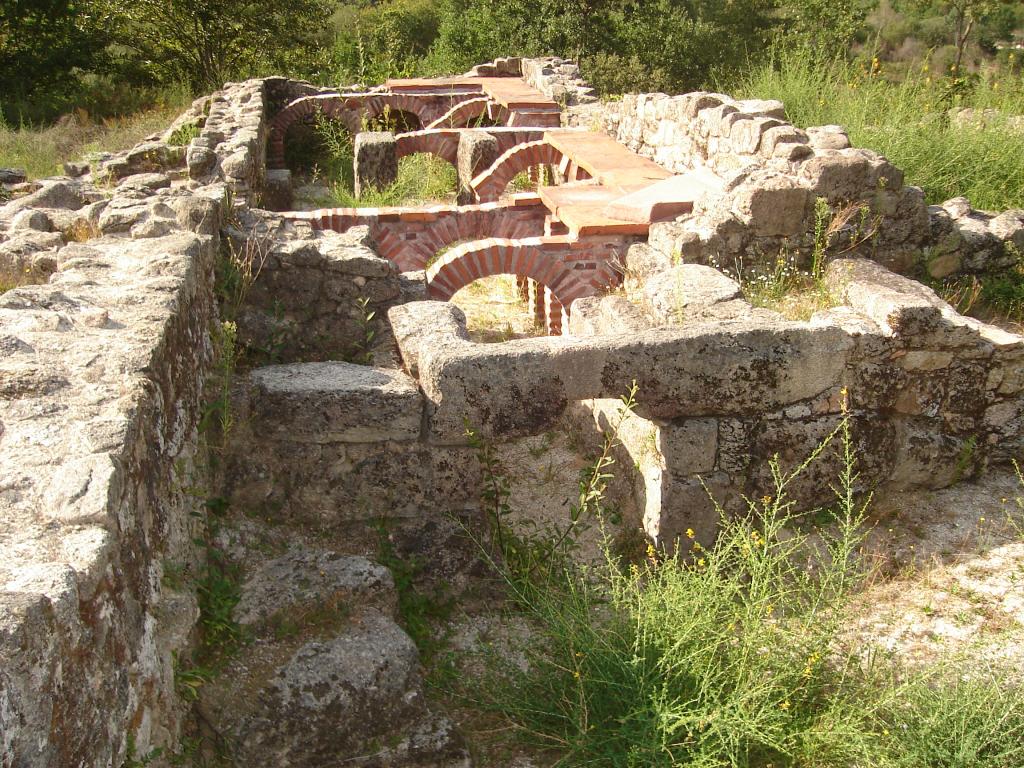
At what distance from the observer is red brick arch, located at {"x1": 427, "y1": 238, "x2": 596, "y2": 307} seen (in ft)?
24.5

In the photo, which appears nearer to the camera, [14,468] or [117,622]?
[117,622]

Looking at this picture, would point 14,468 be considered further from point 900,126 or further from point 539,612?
point 900,126

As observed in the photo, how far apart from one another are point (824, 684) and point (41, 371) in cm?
310

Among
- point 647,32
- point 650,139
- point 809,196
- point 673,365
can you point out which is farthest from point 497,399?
point 647,32

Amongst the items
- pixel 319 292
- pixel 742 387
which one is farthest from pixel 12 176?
pixel 742 387

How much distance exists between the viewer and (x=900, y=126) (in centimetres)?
897

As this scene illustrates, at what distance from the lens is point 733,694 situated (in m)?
3.40

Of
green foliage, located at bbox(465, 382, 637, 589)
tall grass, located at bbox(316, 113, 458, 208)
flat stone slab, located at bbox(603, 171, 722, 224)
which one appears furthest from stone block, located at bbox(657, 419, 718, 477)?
tall grass, located at bbox(316, 113, 458, 208)

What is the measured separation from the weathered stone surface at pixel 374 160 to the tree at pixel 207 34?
761 centimetres

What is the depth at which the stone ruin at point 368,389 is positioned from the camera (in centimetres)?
259

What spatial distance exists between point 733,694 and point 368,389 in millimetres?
2105

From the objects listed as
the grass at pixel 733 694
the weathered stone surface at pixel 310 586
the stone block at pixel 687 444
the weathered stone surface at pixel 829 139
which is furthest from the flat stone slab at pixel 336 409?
the weathered stone surface at pixel 829 139

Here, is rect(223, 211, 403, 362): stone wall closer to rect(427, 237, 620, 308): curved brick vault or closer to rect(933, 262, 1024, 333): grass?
rect(427, 237, 620, 308): curved brick vault

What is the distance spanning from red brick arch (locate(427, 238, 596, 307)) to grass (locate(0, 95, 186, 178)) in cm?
523
